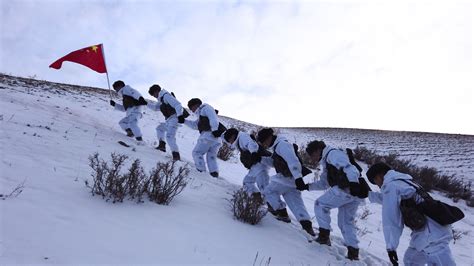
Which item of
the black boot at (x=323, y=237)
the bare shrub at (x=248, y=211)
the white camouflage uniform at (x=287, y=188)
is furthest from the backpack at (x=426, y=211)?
the bare shrub at (x=248, y=211)

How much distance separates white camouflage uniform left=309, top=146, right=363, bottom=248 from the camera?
4.67 meters

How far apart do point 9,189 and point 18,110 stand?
5.68 meters

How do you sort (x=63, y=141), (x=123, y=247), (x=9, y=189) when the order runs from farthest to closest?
(x=63, y=141) → (x=9, y=189) → (x=123, y=247)

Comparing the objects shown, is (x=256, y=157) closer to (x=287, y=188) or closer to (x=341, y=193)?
(x=287, y=188)

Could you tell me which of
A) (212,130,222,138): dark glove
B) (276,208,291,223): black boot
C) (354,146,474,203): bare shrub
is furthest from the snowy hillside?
(354,146,474,203): bare shrub

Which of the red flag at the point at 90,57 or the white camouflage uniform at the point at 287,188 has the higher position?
the red flag at the point at 90,57

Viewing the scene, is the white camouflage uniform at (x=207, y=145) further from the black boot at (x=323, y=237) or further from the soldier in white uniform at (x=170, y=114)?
the black boot at (x=323, y=237)

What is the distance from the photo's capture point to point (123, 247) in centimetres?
320

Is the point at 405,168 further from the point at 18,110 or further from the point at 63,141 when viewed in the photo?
the point at 18,110

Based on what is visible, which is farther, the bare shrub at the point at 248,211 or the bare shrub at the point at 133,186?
the bare shrub at the point at 248,211

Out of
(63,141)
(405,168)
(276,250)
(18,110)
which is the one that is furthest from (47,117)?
(405,168)

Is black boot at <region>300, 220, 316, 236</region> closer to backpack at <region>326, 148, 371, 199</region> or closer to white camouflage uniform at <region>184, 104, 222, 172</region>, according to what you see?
backpack at <region>326, 148, 371, 199</region>

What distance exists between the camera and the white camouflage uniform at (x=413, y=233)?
358cm

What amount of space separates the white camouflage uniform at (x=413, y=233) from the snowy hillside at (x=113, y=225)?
103cm
